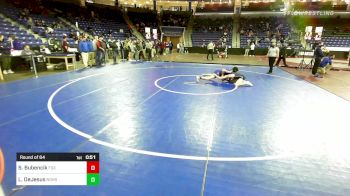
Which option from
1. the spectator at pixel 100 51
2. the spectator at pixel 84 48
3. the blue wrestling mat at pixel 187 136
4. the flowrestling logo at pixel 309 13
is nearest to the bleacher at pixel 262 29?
the flowrestling logo at pixel 309 13

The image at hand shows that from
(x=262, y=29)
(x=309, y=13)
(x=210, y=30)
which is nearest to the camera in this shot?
(x=309, y=13)

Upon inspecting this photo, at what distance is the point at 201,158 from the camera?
4070 mm

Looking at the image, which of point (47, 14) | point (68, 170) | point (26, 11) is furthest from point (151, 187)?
point (47, 14)

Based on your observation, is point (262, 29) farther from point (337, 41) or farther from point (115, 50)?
point (115, 50)

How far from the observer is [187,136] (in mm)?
4922

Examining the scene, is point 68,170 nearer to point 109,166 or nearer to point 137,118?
point 109,166

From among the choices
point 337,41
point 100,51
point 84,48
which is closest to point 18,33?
point 84,48

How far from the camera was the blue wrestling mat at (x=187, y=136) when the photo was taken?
11.2 feet

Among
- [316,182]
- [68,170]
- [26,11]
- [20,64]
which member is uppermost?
[26,11]

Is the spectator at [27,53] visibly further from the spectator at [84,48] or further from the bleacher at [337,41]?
the bleacher at [337,41]

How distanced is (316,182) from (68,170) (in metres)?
3.52

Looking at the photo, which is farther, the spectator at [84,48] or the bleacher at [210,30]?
the bleacher at [210,30]
